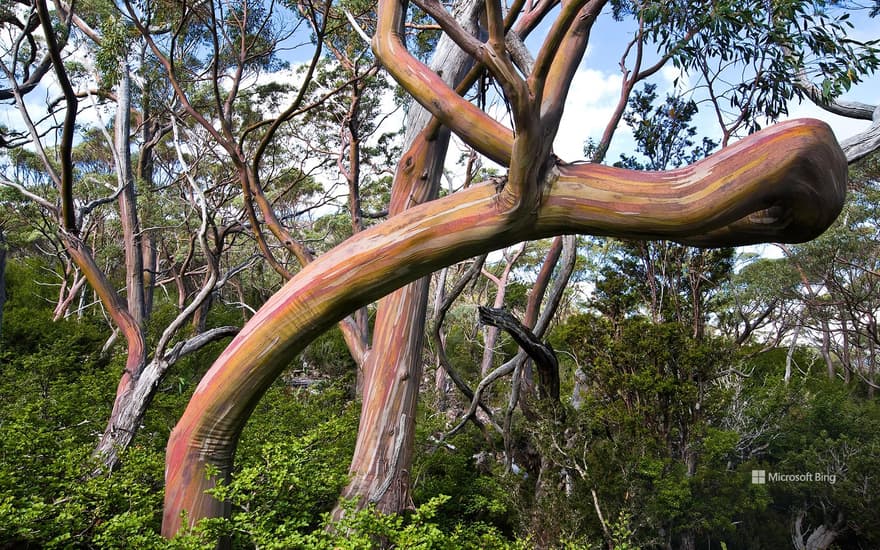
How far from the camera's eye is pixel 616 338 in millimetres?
4352

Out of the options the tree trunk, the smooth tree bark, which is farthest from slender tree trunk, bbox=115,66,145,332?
the smooth tree bark

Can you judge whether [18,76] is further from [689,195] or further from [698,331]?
[698,331]

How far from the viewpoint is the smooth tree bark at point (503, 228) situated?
1.55 metres

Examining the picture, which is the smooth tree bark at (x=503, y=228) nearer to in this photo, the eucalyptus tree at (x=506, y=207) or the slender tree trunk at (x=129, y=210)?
the eucalyptus tree at (x=506, y=207)

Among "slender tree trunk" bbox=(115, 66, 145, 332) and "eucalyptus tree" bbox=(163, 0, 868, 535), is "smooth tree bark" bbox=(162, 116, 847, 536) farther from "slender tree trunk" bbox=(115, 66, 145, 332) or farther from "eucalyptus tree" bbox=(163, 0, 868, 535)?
"slender tree trunk" bbox=(115, 66, 145, 332)

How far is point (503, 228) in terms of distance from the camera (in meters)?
1.81

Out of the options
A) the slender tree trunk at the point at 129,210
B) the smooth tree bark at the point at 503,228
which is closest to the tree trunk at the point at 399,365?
the smooth tree bark at the point at 503,228

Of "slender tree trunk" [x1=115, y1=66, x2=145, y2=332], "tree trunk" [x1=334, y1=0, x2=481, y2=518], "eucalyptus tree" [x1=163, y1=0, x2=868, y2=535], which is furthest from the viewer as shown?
"slender tree trunk" [x1=115, y1=66, x2=145, y2=332]

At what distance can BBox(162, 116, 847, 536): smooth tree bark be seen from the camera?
1546mm

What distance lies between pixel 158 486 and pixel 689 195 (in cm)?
333

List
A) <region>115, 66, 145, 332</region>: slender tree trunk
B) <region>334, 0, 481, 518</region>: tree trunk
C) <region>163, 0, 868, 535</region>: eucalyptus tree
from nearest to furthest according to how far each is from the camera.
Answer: <region>163, 0, 868, 535</region>: eucalyptus tree
<region>334, 0, 481, 518</region>: tree trunk
<region>115, 66, 145, 332</region>: slender tree trunk

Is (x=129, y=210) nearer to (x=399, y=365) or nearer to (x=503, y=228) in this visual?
(x=399, y=365)

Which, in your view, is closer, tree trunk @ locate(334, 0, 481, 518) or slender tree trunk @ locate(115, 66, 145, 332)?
tree trunk @ locate(334, 0, 481, 518)

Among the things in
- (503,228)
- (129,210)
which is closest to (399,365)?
(503,228)
